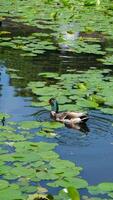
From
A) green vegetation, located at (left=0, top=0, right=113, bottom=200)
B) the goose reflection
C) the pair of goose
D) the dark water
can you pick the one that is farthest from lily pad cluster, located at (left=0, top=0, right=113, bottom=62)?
the goose reflection

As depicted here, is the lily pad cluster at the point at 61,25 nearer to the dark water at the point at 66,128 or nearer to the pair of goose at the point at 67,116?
the dark water at the point at 66,128

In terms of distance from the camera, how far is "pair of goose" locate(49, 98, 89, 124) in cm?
797

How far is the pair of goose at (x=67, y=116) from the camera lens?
7969mm

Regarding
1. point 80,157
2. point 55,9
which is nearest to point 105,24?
point 55,9

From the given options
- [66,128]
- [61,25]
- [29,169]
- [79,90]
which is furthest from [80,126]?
[61,25]

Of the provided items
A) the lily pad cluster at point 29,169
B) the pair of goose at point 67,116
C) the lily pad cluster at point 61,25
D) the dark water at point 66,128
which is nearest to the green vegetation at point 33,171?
the lily pad cluster at point 29,169

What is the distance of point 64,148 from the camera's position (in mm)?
7031

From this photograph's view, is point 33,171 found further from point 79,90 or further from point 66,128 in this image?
point 79,90

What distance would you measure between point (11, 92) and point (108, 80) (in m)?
2.07

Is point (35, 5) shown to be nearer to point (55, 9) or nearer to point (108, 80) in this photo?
point (55, 9)

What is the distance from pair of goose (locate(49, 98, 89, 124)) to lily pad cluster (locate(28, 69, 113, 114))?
317mm

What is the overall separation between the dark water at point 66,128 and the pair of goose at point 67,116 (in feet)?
0.52

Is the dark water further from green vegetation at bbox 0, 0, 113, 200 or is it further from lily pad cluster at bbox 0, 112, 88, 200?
lily pad cluster at bbox 0, 112, 88, 200

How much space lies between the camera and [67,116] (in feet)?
26.6
